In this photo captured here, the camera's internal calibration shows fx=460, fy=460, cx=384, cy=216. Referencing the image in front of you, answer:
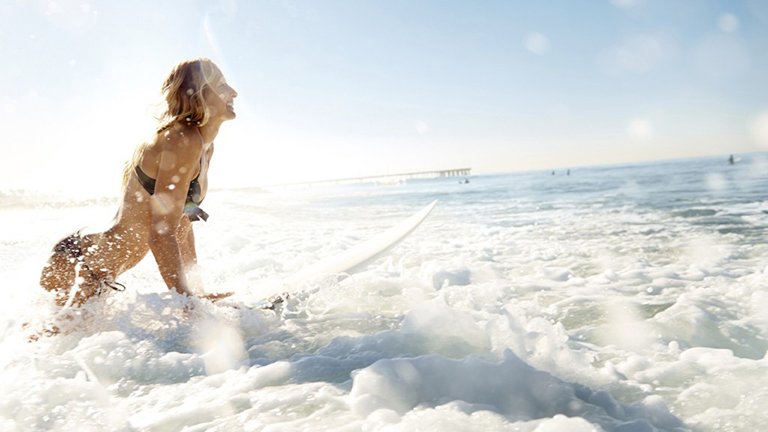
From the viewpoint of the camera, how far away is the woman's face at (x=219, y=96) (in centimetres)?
243

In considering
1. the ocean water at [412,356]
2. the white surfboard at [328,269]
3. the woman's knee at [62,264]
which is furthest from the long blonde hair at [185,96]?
the white surfboard at [328,269]

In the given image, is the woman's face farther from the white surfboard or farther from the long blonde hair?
the white surfboard

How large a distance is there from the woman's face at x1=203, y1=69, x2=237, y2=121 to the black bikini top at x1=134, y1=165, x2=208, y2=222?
14.6 inches

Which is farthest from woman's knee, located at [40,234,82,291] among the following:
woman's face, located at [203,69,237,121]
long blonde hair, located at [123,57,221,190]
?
woman's face, located at [203,69,237,121]

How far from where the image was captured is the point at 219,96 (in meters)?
2.47

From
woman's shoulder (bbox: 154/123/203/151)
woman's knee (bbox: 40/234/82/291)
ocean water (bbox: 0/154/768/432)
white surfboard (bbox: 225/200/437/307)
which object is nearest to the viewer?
ocean water (bbox: 0/154/768/432)

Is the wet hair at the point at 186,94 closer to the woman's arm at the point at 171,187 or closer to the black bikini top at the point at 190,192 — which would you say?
the woman's arm at the point at 171,187

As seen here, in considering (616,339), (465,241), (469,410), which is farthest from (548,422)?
(465,241)

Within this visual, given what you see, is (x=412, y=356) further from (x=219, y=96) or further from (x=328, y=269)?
(x=328, y=269)

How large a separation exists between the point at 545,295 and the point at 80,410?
291 cm

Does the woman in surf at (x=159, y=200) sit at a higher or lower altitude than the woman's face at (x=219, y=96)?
lower

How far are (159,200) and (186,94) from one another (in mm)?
548

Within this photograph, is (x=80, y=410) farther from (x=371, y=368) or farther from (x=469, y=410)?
(x=469, y=410)

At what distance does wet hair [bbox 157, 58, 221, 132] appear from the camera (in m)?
2.30
